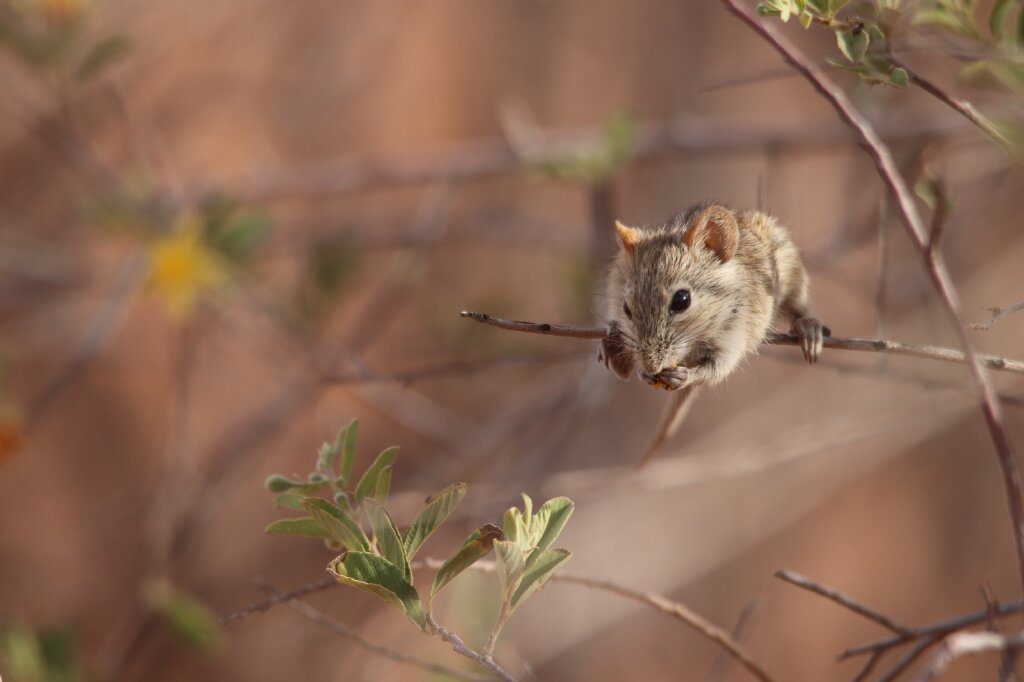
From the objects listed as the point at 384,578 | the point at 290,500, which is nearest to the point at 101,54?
the point at 290,500

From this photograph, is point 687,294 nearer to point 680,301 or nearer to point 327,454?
point 680,301

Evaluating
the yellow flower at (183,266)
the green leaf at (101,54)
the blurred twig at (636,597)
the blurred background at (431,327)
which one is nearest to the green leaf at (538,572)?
the blurred twig at (636,597)

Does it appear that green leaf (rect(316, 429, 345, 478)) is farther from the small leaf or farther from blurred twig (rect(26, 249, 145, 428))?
blurred twig (rect(26, 249, 145, 428))

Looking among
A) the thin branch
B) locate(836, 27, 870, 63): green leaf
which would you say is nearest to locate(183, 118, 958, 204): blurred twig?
locate(836, 27, 870, 63): green leaf

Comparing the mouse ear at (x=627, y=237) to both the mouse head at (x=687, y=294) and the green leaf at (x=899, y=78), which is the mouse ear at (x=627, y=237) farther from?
the green leaf at (x=899, y=78)

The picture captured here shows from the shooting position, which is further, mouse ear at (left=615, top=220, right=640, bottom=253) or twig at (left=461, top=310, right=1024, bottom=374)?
mouse ear at (left=615, top=220, right=640, bottom=253)
